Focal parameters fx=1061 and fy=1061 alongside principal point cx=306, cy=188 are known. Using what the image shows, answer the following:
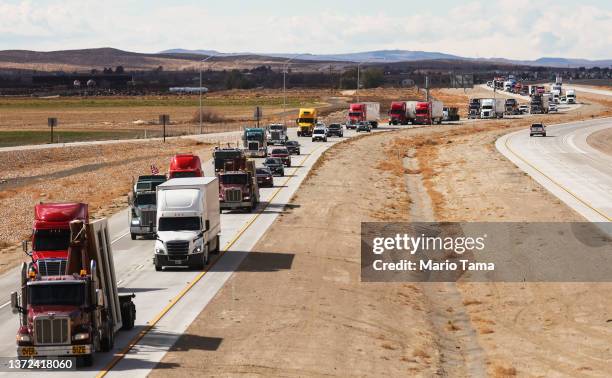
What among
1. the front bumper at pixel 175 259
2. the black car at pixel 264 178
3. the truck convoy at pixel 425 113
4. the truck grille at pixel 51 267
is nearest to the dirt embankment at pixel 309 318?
the front bumper at pixel 175 259

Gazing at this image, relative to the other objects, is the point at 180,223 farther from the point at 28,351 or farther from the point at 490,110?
the point at 490,110

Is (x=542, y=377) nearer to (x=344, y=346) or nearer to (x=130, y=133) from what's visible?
(x=344, y=346)

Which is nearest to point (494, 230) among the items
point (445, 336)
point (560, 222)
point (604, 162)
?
point (560, 222)

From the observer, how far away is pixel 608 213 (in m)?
67.2

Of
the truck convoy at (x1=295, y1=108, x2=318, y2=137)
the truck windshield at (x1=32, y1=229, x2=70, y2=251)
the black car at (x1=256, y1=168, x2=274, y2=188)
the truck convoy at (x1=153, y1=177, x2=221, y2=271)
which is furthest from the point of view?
the truck convoy at (x1=295, y1=108, x2=318, y2=137)

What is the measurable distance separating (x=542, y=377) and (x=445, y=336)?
6.36 meters

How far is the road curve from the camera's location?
72988 mm

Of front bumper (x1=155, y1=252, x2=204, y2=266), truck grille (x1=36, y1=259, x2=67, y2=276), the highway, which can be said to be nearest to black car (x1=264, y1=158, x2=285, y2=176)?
the highway

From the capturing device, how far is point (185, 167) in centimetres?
6372

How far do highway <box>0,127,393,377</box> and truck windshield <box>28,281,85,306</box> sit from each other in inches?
90.6

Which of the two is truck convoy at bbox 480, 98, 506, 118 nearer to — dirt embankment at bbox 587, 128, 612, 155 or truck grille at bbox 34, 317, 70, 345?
dirt embankment at bbox 587, 128, 612, 155

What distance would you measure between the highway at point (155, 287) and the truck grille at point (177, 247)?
0.95 m

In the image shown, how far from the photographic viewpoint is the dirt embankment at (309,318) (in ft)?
106

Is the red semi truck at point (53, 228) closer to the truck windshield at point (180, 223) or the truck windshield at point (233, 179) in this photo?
the truck windshield at point (180, 223)
